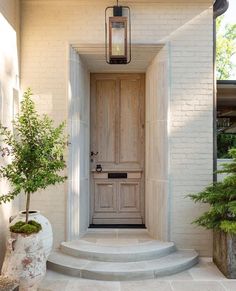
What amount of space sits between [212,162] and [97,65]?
6.70ft

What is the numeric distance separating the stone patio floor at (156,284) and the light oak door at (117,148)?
147 centimetres

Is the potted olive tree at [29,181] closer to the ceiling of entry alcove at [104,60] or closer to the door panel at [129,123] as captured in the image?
the ceiling of entry alcove at [104,60]

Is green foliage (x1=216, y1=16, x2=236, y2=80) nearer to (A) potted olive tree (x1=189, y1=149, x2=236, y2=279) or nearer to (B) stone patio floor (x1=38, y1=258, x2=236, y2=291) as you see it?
(A) potted olive tree (x1=189, y1=149, x2=236, y2=279)

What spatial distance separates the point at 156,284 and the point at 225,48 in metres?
15.9

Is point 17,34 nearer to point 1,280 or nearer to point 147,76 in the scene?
point 147,76

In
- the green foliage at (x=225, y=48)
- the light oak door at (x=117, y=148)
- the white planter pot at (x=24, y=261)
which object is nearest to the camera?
the white planter pot at (x=24, y=261)

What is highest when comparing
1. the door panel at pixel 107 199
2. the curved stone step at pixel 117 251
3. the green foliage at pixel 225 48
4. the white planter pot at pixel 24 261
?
the green foliage at pixel 225 48

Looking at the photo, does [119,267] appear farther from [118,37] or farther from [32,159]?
[118,37]

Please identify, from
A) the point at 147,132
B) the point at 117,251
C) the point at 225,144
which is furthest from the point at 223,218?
the point at 147,132

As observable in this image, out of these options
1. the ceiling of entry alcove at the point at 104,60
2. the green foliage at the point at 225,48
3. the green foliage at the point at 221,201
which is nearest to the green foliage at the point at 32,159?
the ceiling of entry alcove at the point at 104,60

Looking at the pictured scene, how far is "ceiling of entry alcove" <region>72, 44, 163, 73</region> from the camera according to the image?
14.2 feet

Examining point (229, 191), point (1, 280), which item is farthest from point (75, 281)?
point (229, 191)

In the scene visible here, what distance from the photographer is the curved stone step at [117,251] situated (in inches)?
152

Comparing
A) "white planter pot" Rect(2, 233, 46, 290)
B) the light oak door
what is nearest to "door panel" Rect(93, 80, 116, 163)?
the light oak door
